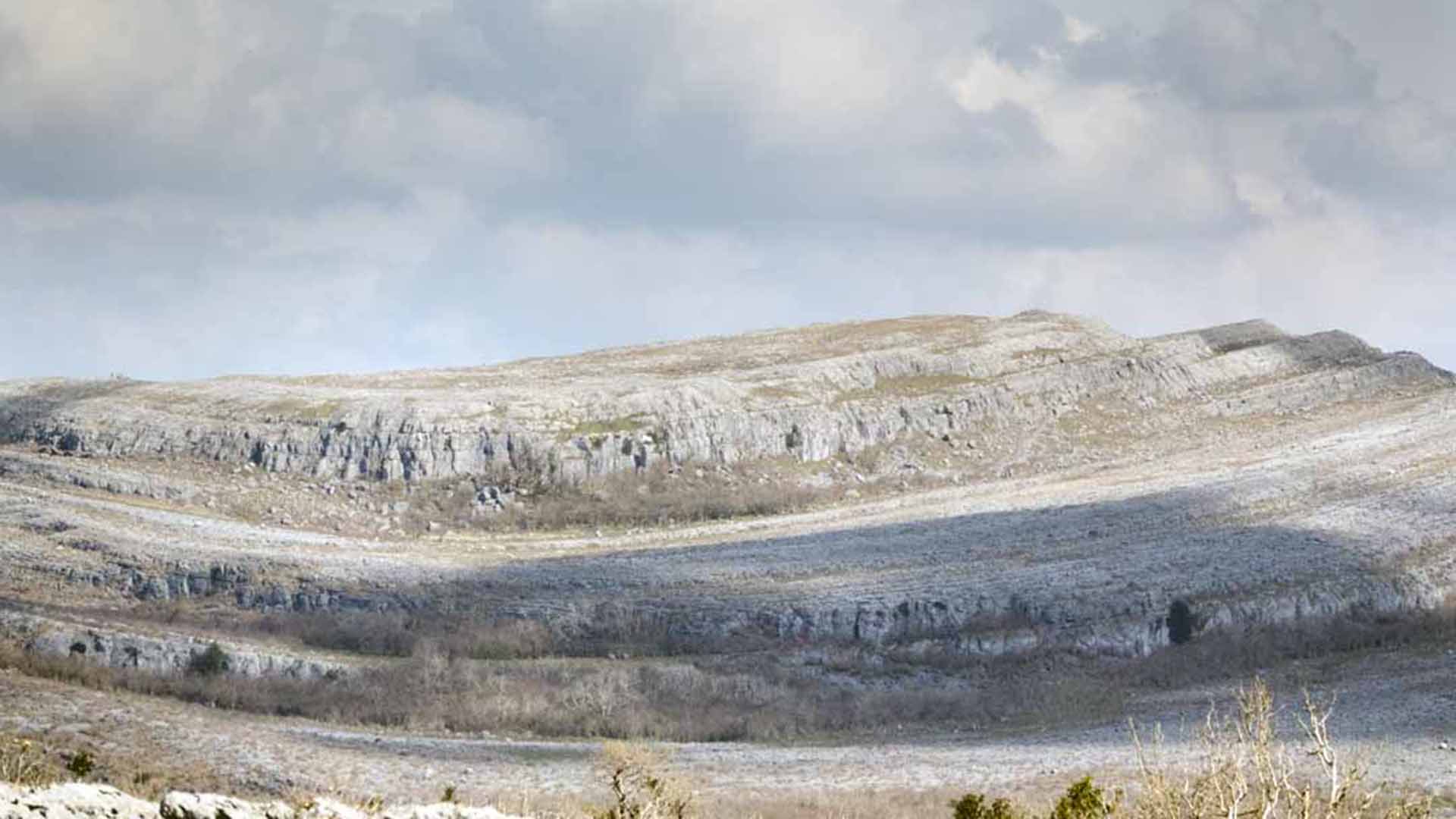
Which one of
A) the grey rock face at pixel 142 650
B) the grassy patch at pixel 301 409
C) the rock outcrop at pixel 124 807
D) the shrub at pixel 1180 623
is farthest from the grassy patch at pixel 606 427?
the rock outcrop at pixel 124 807

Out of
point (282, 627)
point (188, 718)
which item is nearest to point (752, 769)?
point (188, 718)

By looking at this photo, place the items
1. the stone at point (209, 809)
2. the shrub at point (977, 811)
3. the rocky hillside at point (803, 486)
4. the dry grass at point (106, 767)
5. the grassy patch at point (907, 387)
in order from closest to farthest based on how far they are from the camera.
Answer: the stone at point (209, 809) → the shrub at point (977, 811) → the dry grass at point (106, 767) → the rocky hillside at point (803, 486) → the grassy patch at point (907, 387)

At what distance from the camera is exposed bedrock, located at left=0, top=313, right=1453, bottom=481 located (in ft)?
202

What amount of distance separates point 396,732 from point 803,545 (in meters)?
19.1

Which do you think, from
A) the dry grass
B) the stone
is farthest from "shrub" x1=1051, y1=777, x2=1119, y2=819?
the dry grass

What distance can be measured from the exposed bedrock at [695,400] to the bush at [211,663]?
2465 centimetres

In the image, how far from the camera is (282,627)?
39.8 meters

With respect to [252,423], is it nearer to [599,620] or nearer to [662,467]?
[662,467]

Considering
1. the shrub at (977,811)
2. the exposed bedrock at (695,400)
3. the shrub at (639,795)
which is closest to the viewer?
the shrub at (639,795)

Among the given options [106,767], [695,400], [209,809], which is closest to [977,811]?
[209,809]

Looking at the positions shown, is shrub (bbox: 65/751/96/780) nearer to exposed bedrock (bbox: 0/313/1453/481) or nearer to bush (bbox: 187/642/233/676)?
bush (bbox: 187/642/233/676)

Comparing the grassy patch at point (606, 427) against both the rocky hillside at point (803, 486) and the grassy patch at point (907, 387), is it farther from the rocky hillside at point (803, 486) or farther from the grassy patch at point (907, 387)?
the grassy patch at point (907, 387)

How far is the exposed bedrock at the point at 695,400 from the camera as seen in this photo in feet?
202

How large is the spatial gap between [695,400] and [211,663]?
113 ft
